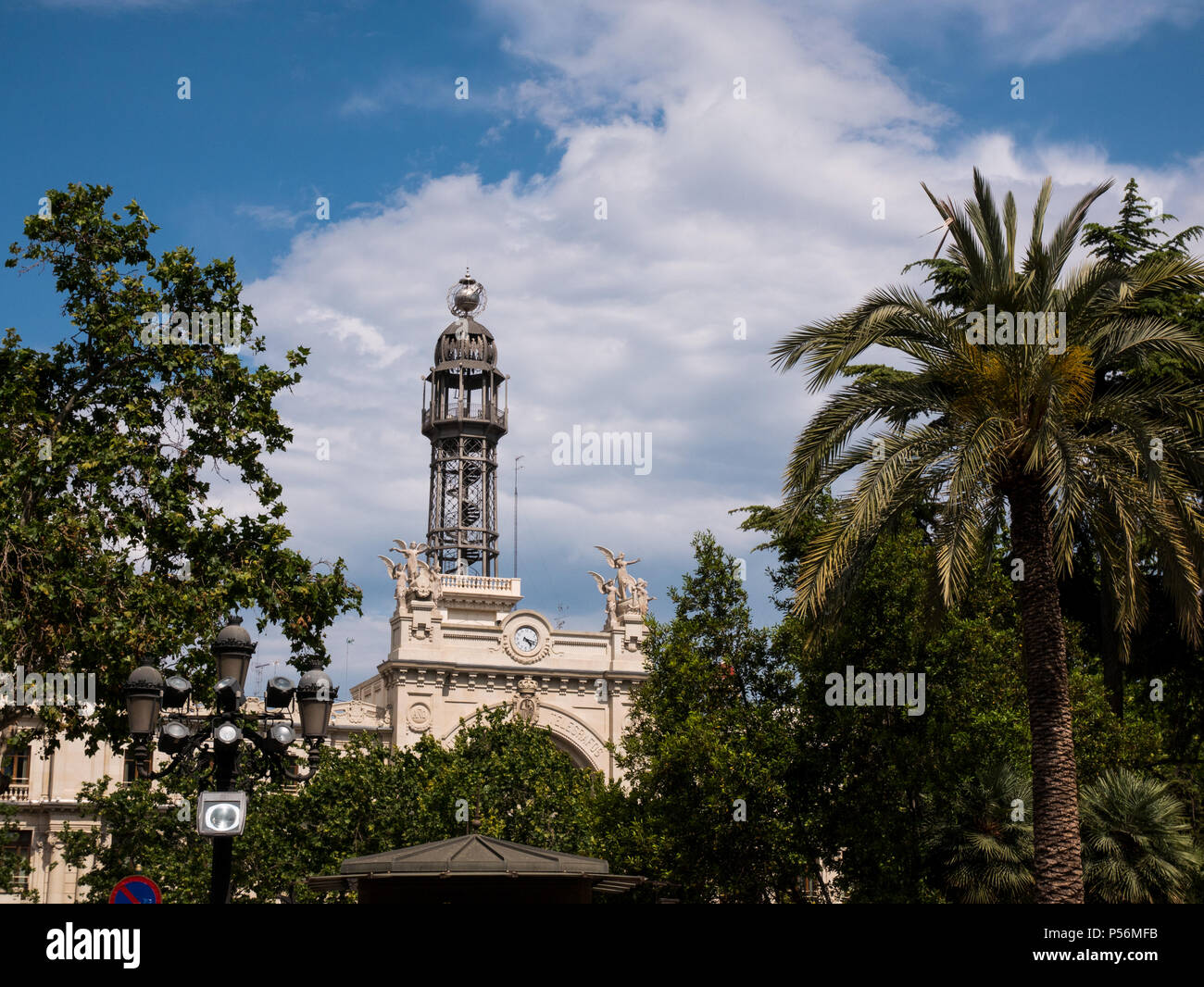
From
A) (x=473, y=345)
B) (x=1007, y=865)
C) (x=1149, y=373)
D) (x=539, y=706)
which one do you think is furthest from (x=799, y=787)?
(x=473, y=345)

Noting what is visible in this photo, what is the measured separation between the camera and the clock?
57719 mm

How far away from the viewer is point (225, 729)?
14.0 metres

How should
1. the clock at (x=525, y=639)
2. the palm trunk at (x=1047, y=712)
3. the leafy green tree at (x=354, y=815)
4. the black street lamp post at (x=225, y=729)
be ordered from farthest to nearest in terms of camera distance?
the clock at (x=525, y=639)
the leafy green tree at (x=354, y=815)
the palm trunk at (x=1047, y=712)
the black street lamp post at (x=225, y=729)

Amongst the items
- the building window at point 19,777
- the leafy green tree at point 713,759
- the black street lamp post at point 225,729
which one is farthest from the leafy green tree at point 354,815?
the black street lamp post at point 225,729

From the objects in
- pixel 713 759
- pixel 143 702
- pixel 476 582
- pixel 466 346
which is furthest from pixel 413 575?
pixel 143 702

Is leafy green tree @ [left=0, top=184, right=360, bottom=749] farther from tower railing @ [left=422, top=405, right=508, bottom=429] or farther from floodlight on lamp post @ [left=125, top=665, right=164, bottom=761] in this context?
tower railing @ [left=422, top=405, right=508, bottom=429]

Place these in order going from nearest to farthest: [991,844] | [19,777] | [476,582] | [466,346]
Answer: [991,844], [19,777], [476,582], [466,346]

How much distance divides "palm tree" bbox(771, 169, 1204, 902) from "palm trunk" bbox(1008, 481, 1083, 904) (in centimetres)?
2

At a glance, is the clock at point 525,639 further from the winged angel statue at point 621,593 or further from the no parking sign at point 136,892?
the no parking sign at point 136,892

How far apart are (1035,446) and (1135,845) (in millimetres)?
8142

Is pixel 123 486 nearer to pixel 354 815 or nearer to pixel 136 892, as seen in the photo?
pixel 136 892

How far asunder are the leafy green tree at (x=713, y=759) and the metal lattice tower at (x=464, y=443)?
34.7m

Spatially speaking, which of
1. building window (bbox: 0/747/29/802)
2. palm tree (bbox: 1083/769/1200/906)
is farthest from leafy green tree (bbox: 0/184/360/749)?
building window (bbox: 0/747/29/802)

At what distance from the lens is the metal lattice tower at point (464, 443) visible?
66188 millimetres
